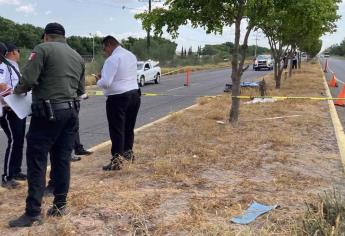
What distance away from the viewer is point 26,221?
446 cm

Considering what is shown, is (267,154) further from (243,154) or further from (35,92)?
(35,92)

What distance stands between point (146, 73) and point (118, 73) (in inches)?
856

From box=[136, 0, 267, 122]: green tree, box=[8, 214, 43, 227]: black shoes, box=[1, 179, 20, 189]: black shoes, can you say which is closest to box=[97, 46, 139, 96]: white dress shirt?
box=[1, 179, 20, 189]: black shoes

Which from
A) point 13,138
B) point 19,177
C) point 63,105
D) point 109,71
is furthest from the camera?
point 109,71

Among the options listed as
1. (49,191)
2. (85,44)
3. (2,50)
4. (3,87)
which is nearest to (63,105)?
(3,87)

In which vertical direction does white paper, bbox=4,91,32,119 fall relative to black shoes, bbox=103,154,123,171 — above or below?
above

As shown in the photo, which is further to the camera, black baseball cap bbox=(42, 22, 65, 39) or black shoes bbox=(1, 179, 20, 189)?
black shoes bbox=(1, 179, 20, 189)

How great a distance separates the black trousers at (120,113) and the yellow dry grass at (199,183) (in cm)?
37

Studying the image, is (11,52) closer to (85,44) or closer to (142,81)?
(142,81)

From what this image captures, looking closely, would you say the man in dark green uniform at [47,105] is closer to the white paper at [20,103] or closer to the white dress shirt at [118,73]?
the white paper at [20,103]

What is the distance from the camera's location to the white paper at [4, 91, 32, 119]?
15.4 ft

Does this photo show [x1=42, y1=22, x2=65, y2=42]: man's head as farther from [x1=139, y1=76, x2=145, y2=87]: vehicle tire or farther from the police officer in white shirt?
[x1=139, y1=76, x2=145, y2=87]: vehicle tire

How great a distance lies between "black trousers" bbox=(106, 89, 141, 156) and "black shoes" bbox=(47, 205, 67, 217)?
190 cm

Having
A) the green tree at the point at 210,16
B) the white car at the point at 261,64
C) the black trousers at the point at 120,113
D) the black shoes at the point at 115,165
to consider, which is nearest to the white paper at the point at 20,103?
the black trousers at the point at 120,113
